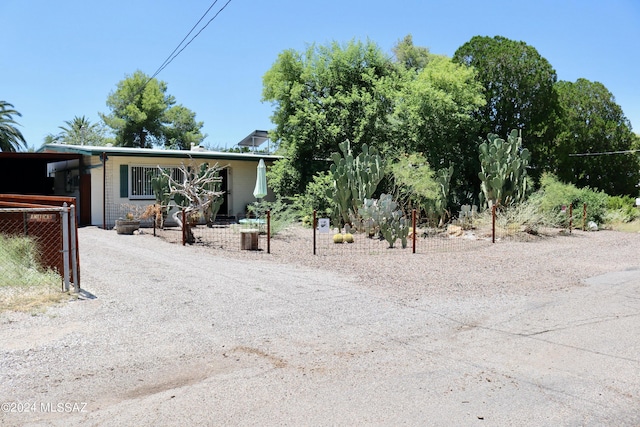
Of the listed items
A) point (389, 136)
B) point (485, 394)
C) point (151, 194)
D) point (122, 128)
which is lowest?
point (485, 394)

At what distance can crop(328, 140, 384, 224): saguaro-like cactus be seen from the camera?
17125 mm

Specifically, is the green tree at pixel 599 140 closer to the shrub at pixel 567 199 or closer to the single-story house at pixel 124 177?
the shrub at pixel 567 199

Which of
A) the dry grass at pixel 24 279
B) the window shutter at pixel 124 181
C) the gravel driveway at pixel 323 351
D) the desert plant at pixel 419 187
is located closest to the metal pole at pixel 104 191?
the window shutter at pixel 124 181

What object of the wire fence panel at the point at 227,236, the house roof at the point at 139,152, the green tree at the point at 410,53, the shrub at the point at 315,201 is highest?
the green tree at the point at 410,53

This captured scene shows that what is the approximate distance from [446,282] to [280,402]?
591 centimetres

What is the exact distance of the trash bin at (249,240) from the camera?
1340 cm

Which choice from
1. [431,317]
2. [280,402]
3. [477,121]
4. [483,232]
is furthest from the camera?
[477,121]

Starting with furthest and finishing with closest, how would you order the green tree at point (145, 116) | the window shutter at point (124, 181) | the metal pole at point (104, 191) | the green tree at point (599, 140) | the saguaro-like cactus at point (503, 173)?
the green tree at point (145, 116) → the green tree at point (599, 140) → the window shutter at point (124, 181) → the saguaro-like cactus at point (503, 173) → the metal pole at point (104, 191)

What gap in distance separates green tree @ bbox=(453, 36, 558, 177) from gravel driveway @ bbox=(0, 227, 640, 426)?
1505 cm

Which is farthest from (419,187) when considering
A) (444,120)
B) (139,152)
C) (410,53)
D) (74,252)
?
(410,53)

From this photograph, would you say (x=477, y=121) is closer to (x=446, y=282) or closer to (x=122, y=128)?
(x=446, y=282)

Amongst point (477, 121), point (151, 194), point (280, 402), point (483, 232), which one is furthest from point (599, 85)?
point (280, 402)

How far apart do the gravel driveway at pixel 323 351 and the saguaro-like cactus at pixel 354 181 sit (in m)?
7.29

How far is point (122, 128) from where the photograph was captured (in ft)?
144
